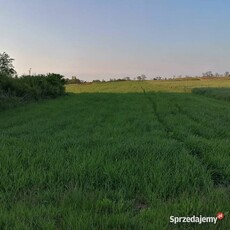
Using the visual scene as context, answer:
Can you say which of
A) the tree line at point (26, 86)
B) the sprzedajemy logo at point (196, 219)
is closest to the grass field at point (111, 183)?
the sprzedajemy logo at point (196, 219)

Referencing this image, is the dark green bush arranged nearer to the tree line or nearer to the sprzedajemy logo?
the tree line

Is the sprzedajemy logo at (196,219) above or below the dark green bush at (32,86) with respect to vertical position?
below

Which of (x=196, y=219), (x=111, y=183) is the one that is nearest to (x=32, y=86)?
(x=111, y=183)

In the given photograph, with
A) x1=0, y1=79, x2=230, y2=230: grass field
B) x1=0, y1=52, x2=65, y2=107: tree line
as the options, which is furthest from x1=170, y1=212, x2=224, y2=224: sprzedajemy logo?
x1=0, y1=52, x2=65, y2=107: tree line

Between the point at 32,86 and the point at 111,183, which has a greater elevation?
the point at 32,86

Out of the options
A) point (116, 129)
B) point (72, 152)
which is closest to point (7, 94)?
point (116, 129)

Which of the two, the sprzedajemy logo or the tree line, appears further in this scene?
the tree line

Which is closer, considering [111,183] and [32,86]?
[111,183]

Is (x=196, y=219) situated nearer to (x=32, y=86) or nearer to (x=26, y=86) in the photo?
(x=26, y=86)

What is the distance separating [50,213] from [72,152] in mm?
3073

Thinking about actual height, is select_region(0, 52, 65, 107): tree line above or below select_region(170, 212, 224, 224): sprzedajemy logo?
above

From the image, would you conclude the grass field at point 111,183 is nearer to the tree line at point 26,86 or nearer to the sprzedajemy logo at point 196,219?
the sprzedajemy logo at point 196,219

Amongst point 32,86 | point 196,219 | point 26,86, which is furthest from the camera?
point 32,86

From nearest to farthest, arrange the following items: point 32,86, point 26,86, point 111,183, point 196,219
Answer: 1. point 196,219
2. point 111,183
3. point 26,86
4. point 32,86
